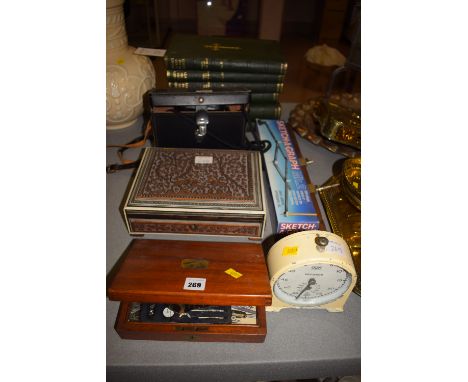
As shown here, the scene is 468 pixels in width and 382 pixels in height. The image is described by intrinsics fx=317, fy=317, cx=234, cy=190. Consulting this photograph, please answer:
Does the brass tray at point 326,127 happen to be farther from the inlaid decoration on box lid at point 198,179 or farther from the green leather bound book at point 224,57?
the inlaid decoration on box lid at point 198,179

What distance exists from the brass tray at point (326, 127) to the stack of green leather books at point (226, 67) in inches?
5.7

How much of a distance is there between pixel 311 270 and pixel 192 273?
26 cm

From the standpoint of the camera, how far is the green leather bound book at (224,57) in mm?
1176

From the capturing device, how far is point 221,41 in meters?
1.34

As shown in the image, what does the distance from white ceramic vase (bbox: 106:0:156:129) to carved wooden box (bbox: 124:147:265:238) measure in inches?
13.6

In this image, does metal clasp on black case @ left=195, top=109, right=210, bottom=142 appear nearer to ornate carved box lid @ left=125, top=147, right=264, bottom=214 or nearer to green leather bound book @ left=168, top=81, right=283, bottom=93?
ornate carved box lid @ left=125, top=147, right=264, bottom=214

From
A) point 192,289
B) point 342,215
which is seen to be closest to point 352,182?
point 342,215

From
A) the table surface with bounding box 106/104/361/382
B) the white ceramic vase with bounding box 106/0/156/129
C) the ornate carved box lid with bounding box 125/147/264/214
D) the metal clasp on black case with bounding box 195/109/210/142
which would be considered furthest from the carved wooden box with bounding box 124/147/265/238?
the white ceramic vase with bounding box 106/0/156/129

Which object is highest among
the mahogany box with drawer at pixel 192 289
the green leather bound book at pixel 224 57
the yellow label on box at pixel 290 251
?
the green leather bound book at pixel 224 57

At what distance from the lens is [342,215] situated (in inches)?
37.8

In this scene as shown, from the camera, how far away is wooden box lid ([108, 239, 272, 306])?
66 cm

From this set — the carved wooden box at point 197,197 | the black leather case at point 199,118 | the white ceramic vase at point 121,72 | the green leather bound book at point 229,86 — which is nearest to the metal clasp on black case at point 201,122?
the black leather case at point 199,118

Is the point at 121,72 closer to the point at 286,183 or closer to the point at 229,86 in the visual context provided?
the point at 229,86

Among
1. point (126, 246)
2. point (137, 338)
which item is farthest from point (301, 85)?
point (137, 338)
